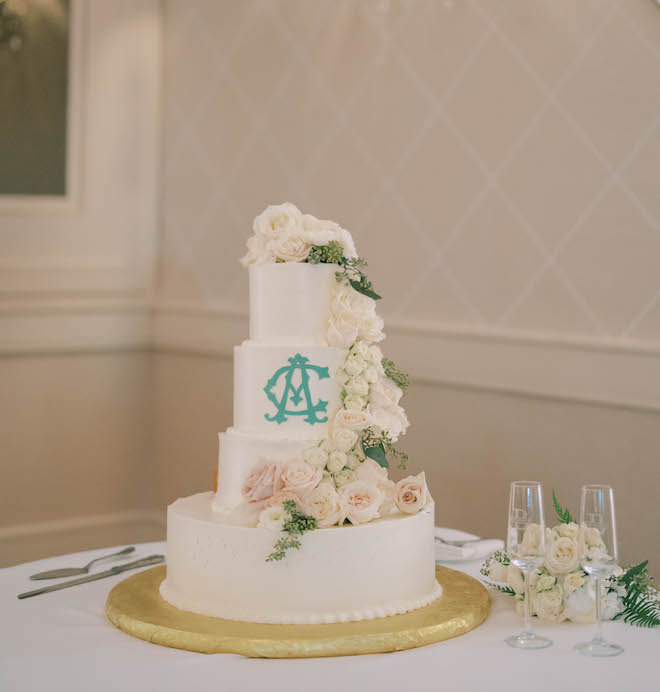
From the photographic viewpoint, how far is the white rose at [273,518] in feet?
6.74

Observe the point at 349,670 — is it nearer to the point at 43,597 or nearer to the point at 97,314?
the point at 43,597

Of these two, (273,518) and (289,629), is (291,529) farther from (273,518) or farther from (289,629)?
(289,629)

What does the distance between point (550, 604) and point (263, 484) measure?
1.99 feet

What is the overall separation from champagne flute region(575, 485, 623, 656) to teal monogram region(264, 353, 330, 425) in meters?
0.62

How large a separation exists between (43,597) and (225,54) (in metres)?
3.36

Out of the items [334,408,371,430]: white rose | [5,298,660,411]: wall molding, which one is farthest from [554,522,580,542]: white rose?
[5,298,660,411]: wall molding

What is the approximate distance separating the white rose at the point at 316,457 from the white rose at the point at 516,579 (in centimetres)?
43

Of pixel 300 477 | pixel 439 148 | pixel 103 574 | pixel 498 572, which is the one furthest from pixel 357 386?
pixel 439 148

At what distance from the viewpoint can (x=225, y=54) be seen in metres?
4.95

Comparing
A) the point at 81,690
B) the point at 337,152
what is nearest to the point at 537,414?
the point at 337,152

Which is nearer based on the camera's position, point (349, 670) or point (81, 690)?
point (81, 690)

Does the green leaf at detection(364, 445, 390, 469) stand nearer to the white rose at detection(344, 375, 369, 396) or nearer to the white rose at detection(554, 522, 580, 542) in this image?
the white rose at detection(344, 375, 369, 396)

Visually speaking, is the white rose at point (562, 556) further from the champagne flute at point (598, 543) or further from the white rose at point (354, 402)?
the white rose at point (354, 402)

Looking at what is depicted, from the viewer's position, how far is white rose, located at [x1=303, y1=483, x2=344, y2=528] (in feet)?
6.81
